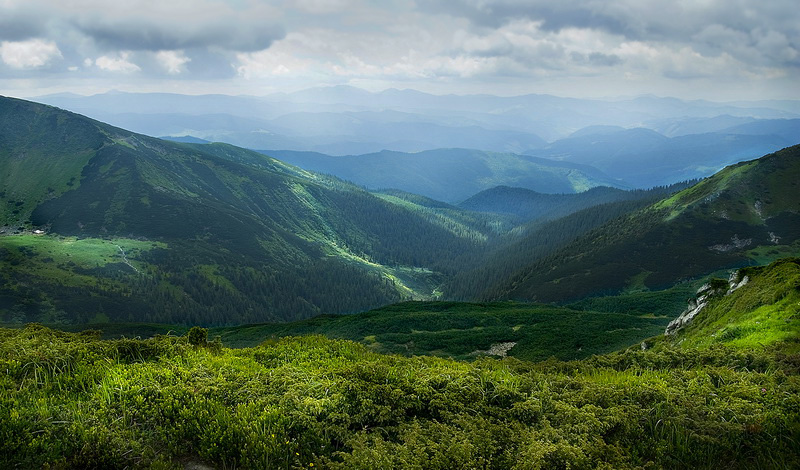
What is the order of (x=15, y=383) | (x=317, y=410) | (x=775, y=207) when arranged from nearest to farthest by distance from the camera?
(x=317, y=410) → (x=15, y=383) → (x=775, y=207)

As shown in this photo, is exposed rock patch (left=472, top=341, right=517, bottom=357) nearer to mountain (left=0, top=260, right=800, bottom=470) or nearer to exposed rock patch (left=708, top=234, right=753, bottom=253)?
mountain (left=0, top=260, right=800, bottom=470)

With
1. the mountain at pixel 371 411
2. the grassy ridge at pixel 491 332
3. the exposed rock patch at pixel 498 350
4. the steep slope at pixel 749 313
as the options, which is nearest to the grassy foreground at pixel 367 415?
the mountain at pixel 371 411

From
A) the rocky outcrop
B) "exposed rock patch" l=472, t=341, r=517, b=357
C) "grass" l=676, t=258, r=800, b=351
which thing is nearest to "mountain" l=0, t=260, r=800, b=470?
"grass" l=676, t=258, r=800, b=351

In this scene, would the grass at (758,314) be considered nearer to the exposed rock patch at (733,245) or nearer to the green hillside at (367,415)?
the green hillside at (367,415)

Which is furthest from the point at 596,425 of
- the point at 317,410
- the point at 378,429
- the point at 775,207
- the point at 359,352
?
the point at 775,207

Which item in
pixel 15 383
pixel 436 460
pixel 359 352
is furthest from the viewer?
pixel 359 352

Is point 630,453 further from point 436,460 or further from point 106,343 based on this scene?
point 106,343

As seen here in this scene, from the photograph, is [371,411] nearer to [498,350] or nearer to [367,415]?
[367,415]

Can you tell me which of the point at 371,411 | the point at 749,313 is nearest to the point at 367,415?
the point at 371,411
